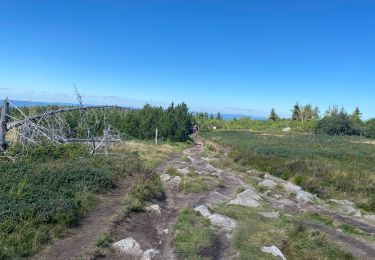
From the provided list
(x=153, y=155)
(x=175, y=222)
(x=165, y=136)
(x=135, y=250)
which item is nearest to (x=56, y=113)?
(x=175, y=222)

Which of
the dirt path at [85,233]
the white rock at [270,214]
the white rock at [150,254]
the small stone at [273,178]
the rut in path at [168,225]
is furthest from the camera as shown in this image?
the small stone at [273,178]

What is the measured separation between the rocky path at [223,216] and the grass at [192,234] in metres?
0.24

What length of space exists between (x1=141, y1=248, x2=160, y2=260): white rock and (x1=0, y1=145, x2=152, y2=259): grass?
8.32ft

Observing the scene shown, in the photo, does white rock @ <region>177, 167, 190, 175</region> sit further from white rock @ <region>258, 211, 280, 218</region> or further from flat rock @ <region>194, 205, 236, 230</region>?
flat rock @ <region>194, 205, 236, 230</region>

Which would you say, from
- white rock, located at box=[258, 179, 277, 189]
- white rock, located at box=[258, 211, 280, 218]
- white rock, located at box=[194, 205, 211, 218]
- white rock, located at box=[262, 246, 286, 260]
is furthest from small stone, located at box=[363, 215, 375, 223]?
white rock, located at box=[262, 246, 286, 260]

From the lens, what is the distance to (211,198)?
1752 centimetres

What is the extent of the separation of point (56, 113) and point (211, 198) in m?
8.01

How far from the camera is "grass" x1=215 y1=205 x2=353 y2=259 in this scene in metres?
10.8

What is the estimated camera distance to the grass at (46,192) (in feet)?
31.8

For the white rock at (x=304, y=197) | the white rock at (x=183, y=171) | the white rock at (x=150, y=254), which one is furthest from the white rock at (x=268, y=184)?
the white rock at (x=150, y=254)

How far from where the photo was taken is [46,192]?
42.0 feet

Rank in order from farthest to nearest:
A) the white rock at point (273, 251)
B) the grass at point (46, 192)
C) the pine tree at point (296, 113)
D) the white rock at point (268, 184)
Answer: the pine tree at point (296, 113), the white rock at point (268, 184), the white rock at point (273, 251), the grass at point (46, 192)

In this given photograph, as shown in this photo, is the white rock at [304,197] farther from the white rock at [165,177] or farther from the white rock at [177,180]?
the white rock at [165,177]

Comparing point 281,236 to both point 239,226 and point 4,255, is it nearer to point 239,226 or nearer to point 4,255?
point 239,226
